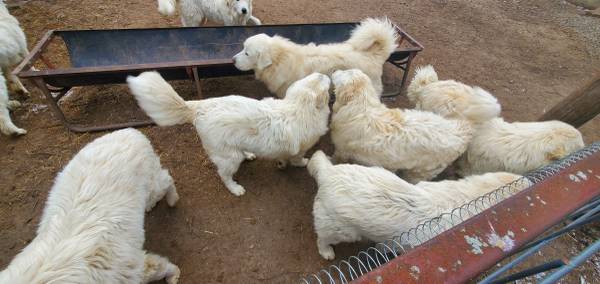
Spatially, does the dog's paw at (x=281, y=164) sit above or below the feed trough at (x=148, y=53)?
below

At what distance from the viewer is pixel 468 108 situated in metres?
3.43

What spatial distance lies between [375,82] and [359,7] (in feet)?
15.3

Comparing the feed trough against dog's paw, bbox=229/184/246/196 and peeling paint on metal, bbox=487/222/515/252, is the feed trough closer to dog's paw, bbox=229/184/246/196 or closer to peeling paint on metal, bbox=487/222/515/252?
dog's paw, bbox=229/184/246/196

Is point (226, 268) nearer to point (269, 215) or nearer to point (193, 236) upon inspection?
point (193, 236)

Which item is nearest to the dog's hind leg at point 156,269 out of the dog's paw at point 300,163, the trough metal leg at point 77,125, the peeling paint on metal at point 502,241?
the dog's paw at point 300,163

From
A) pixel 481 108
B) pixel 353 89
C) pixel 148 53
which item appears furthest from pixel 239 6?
pixel 481 108

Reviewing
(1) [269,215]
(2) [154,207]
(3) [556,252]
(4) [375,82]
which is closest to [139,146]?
(2) [154,207]

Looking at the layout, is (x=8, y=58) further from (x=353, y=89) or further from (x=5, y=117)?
(x=353, y=89)

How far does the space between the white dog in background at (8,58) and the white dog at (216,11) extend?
7.70 feet

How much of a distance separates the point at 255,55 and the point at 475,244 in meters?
3.78

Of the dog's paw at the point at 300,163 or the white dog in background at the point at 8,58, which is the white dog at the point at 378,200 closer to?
the dog's paw at the point at 300,163

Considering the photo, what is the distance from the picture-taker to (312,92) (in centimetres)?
336

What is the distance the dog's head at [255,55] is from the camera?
13.4 ft

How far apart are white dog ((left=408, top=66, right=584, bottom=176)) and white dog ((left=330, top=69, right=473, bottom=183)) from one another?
240 millimetres
